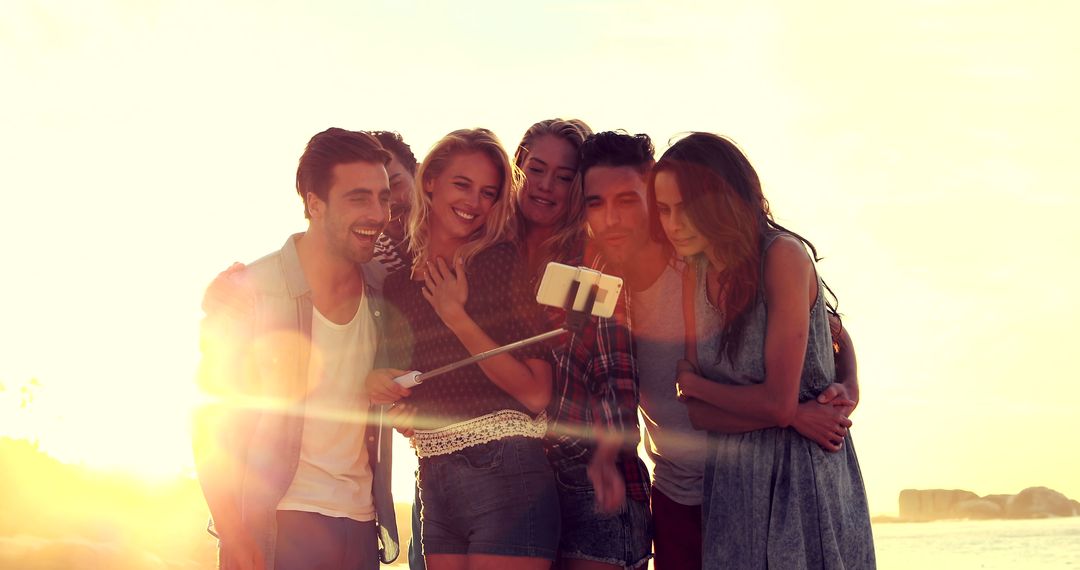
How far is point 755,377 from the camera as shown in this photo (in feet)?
14.1

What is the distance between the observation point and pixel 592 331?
473 cm

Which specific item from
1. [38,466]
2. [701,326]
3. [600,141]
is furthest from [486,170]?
[38,466]

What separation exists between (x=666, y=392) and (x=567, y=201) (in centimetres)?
108

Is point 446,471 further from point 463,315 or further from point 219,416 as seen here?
point 219,416

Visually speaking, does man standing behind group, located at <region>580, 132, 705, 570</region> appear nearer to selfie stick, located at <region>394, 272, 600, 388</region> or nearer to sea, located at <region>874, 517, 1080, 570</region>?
selfie stick, located at <region>394, 272, 600, 388</region>

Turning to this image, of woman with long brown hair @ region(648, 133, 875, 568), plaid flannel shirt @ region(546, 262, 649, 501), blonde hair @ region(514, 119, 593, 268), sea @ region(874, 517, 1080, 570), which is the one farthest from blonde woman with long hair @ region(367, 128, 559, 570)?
sea @ region(874, 517, 1080, 570)

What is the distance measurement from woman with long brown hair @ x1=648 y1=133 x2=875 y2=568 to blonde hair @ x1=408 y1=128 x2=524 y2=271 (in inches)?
28.4

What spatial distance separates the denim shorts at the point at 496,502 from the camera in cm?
432

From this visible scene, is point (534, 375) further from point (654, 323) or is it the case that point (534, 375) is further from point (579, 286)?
point (654, 323)

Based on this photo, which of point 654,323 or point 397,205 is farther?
point 397,205

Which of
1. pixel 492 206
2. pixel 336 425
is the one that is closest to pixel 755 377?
pixel 492 206

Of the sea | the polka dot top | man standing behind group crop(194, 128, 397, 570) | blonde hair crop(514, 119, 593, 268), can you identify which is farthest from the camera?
the sea

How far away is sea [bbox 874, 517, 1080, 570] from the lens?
30812mm

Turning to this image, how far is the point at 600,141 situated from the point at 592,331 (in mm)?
926
